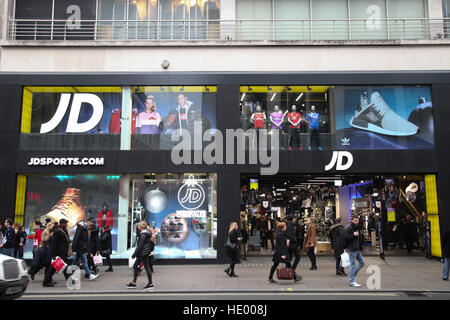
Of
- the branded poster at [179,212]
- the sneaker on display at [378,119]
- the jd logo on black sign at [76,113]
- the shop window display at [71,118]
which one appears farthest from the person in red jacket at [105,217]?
the sneaker on display at [378,119]

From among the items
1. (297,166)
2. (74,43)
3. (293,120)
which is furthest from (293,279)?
(74,43)

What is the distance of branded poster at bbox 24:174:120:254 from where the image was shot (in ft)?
51.1

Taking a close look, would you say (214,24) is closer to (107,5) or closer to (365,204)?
(107,5)

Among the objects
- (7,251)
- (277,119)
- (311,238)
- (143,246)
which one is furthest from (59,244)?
(277,119)

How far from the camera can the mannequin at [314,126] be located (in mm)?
16078

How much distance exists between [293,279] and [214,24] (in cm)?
1115

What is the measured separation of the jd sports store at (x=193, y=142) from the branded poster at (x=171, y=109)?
0.04m

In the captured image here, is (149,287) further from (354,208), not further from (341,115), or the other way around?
(354,208)

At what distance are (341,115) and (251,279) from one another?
26.8 feet

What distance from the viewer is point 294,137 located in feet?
52.9

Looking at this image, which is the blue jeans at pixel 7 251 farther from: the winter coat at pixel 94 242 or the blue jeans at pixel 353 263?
the blue jeans at pixel 353 263

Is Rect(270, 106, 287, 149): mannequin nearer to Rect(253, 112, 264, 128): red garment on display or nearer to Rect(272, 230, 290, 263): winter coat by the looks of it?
Rect(253, 112, 264, 128): red garment on display

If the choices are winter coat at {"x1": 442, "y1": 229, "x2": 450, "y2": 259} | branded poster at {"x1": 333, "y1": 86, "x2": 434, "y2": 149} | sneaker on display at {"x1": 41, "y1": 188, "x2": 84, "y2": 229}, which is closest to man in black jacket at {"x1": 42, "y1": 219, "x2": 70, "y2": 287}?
sneaker on display at {"x1": 41, "y1": 188, "x2": 84, "y2": 229}
